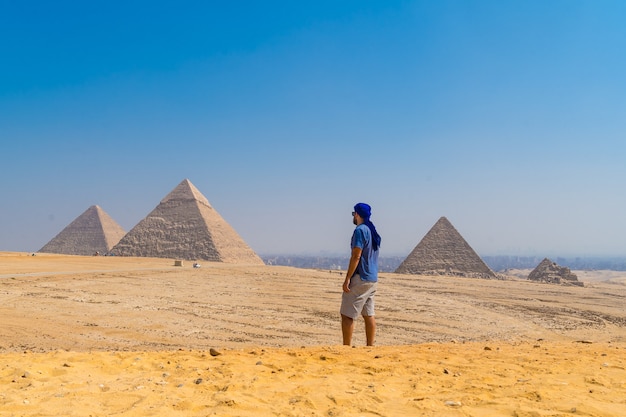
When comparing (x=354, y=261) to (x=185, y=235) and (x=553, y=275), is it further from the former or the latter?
(x=185, y=235)

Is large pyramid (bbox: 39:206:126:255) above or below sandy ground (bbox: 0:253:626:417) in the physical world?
above

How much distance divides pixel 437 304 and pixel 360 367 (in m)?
11.9

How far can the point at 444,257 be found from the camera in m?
36.7

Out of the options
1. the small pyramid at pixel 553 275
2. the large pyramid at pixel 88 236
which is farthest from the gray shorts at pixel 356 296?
the large pyramid at pixel 88 236

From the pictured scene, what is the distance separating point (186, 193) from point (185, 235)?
6.81m

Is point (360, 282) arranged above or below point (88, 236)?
below

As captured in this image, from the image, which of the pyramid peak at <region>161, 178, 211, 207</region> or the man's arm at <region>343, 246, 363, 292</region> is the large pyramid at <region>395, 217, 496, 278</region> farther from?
the man's arm at <region>343, 246, 363, 292</region>

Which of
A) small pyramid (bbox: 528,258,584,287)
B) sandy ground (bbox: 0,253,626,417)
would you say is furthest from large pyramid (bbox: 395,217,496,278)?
sandy ground (bbox: 0,253,626,417)

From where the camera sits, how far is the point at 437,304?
15656 millimetres

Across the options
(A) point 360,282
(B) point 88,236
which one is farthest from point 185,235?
(A) point 360,282

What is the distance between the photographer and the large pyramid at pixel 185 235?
44812 millimetres

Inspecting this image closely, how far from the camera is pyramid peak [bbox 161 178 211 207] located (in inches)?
2020

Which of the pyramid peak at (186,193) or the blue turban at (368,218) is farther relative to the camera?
the pyramid peak at (186,193)

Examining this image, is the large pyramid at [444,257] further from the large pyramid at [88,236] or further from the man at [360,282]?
the large pyramid at [88,236]
